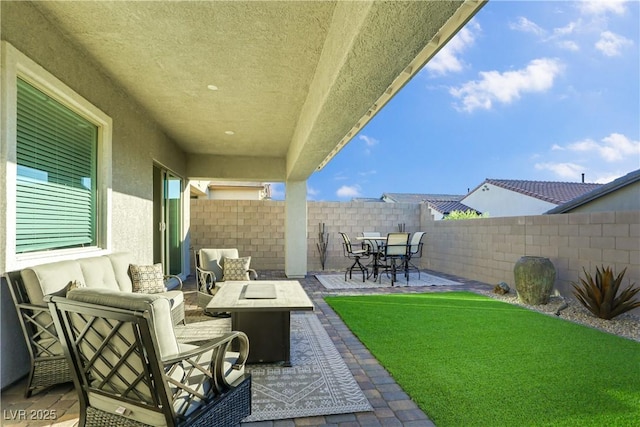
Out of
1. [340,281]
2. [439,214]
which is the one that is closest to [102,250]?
[340,281]

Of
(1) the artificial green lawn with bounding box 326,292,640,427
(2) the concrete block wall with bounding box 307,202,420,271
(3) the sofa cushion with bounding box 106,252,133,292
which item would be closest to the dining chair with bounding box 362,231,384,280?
(2) the concrete block wall with bounding box 307,202,420,271

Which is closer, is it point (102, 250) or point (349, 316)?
point (102, 250)

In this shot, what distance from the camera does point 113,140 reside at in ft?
13.4

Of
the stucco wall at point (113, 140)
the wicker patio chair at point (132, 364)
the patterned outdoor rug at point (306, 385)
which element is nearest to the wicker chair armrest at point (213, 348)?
the wicker patio chair at point (132, 364)

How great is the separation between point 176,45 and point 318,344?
3282 mm

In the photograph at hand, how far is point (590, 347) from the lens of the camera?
3.33 m

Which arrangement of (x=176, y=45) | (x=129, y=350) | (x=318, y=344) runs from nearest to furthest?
(x=129, y=350)
(x=176, y=45)
(x=318, y=344)

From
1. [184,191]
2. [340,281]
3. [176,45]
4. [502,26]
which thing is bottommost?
[340,281]

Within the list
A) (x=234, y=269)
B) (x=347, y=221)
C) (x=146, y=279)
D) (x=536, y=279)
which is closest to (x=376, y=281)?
(x=347, y=221)

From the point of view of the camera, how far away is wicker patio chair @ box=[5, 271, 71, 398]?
2.37 meters

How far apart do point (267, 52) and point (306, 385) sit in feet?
10.0

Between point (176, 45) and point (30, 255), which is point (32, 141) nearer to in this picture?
point (30, 255)

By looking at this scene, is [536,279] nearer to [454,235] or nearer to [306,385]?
[454,235]

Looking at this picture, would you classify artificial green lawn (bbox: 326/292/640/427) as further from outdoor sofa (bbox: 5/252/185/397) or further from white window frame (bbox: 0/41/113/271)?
white window frame (bbox: 0/41/113/271)
